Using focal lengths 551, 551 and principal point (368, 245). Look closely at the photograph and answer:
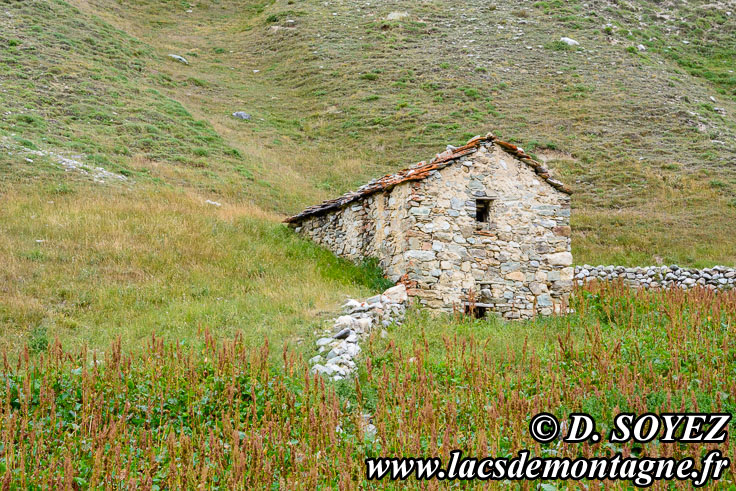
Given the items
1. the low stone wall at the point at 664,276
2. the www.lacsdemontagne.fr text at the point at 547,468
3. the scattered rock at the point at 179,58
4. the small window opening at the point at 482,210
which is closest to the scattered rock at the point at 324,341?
the www.lacsdemontagne.fr text at the point at 547,468

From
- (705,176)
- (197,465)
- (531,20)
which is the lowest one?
(705,176)

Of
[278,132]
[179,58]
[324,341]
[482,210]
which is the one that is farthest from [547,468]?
[179,58]

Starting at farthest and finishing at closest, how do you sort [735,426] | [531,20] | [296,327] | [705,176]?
[531,20] < [705,176] < [296,327] < [735,426]

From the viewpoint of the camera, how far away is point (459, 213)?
38.1 feet

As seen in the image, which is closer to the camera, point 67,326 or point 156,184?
point 67,326

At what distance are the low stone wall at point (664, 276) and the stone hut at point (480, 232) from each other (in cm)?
376

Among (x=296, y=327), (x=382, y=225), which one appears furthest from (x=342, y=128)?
(x=296, y=327)

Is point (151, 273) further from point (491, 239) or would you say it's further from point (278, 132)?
point (278, 132)

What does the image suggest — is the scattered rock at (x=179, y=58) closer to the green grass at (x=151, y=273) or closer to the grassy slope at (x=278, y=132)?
the grassy slope at (x=278, y=132)

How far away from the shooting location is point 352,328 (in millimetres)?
8797

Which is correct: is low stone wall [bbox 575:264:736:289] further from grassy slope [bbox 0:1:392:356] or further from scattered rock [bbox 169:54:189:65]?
scattered rock [bbox 169:54:189:65]

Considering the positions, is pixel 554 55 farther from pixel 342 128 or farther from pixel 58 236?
pixel 58 236

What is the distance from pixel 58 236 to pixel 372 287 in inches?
288

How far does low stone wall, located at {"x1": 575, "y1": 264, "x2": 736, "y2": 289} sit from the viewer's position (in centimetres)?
1535
